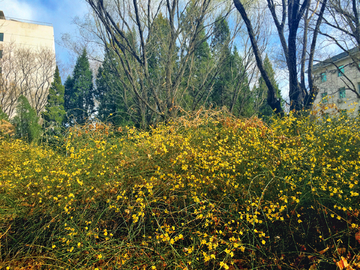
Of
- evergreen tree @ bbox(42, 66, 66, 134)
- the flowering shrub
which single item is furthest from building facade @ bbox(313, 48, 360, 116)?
evergreen tree @ bbox(42, 66, 66, 134)

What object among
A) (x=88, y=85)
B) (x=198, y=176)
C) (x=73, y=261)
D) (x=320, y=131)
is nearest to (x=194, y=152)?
(x=198, y=176)

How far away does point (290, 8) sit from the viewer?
616 centimetres

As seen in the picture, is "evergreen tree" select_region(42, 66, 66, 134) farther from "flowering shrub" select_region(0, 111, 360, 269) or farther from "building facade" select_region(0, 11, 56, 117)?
"flowering shrub" select_region(0, 111, 360, 269)

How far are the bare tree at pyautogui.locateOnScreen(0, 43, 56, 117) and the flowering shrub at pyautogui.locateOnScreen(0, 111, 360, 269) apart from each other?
16.3 m

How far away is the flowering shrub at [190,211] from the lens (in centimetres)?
182

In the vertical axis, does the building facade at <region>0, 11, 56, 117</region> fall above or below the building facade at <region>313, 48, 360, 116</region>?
above

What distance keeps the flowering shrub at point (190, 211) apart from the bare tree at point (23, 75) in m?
16.3

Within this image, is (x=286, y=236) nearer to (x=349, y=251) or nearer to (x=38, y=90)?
(x=349, y=251)

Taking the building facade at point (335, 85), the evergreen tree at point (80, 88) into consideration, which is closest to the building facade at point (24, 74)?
the evergreen tree at point (80, 88)

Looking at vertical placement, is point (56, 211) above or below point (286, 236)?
above

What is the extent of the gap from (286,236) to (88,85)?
2081cm

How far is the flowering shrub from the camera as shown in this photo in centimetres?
182

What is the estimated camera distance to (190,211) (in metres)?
2.22

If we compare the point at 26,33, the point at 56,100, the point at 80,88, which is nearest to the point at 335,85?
the point at 80,88
